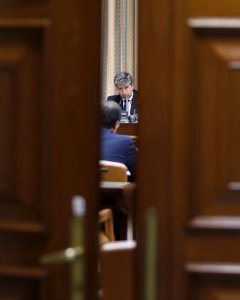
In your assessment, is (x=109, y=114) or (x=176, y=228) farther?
(x=109, y=114)

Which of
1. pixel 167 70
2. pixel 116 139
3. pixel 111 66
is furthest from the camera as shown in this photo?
pixel 111 66

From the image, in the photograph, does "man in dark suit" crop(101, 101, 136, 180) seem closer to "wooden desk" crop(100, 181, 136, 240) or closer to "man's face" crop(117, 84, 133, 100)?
"wooden desk" crop(100, 181, 136, 240)

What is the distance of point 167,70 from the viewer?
112 centimetres

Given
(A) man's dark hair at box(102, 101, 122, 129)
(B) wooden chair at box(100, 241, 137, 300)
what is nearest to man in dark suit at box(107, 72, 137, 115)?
(A) man's dark hair at box(102, 101, 122, 129)

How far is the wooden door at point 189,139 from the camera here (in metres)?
1.12

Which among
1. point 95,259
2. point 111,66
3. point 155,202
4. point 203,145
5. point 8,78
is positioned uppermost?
point 111,66

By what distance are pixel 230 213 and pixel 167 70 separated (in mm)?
308

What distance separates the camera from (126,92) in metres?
5.82

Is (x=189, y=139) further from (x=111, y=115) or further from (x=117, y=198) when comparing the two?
(x=111, y=115)

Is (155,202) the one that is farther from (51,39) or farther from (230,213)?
(51,39)

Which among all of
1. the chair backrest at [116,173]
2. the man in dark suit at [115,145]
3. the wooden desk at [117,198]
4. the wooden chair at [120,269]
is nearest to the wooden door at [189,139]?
the wooden chair at [120,269]

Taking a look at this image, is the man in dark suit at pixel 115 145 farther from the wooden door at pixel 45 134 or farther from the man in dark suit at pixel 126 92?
the man in dark suit at pixel 126 92

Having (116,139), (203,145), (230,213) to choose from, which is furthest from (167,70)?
(116,139)

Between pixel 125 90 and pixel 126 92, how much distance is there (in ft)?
0.07
